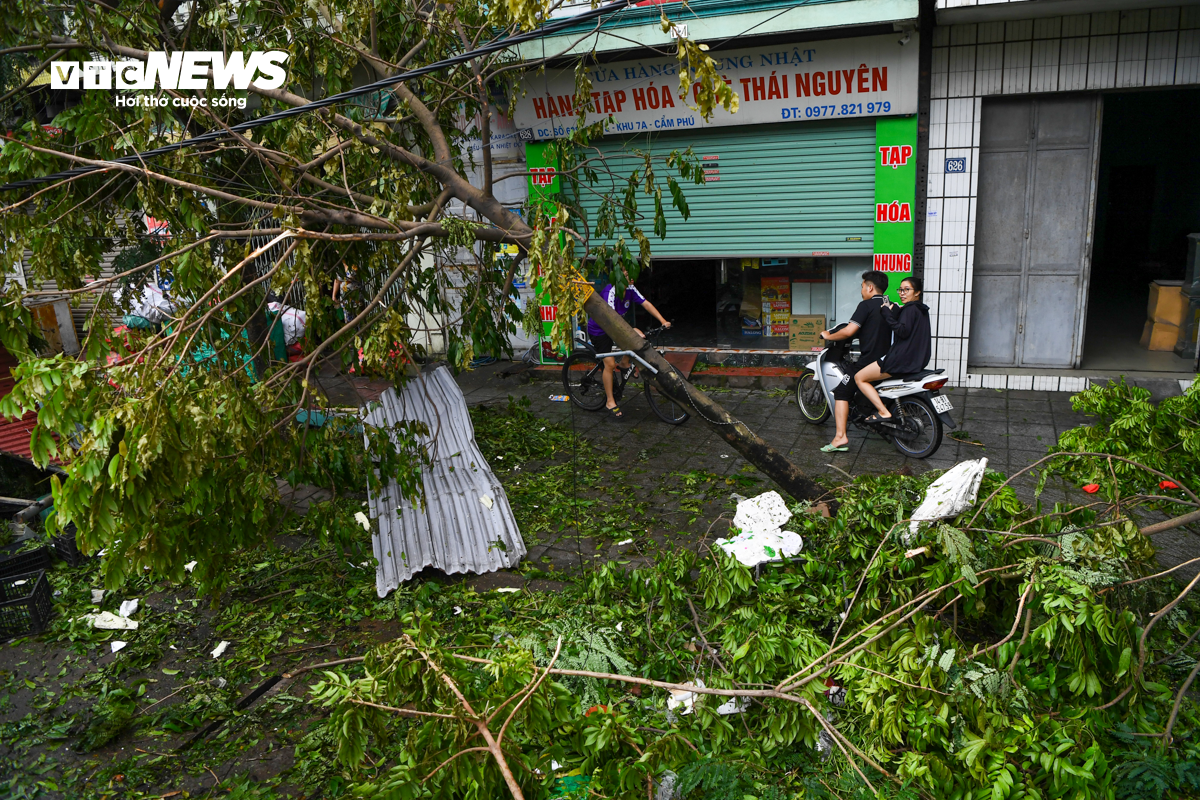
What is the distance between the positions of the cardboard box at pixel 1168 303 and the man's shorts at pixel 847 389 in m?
4.69

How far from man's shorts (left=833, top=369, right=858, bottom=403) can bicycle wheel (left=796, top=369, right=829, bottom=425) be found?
1.82 ft

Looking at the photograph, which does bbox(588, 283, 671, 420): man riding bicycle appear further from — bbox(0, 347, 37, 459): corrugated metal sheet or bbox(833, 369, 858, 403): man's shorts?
bbox(0, 347, 37, 459): corrugated metal sheet

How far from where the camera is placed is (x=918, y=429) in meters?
7.38

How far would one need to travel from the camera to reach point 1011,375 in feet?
29.7

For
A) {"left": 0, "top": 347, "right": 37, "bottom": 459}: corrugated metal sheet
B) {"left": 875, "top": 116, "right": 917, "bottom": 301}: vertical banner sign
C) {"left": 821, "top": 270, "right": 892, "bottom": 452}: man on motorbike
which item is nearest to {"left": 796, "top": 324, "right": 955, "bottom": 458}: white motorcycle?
{"left": 821, "top": 270, "right": 892, "bottom": 452}: man on motorbike

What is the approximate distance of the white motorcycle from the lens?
7.18m

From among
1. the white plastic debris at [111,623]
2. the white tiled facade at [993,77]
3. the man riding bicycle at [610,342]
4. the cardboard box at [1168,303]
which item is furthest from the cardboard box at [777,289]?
the white plastic debris at [111,623]

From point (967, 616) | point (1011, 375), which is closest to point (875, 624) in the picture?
point (967, 616)

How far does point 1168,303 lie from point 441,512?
347 inches

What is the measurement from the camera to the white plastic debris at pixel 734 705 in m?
3.68

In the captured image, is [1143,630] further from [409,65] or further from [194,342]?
[409,65]

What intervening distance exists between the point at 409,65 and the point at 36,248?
9.57 ft

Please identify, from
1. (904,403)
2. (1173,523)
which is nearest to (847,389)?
(904,403)

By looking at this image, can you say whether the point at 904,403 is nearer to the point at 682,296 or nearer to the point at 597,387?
the point at 597,387
